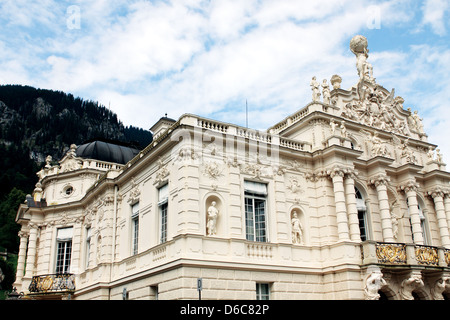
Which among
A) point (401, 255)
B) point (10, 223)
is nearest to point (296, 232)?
point (401, 255)

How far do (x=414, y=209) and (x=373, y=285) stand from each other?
6.49 meters

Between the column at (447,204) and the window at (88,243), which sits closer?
the column at (447,204)

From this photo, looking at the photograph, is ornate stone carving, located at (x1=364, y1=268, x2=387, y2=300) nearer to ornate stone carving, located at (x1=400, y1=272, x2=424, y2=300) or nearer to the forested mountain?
ornate stone carving, located at (x1=400, y1=272, x2=424, y2=300)

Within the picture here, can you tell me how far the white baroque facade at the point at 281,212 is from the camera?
733 inches

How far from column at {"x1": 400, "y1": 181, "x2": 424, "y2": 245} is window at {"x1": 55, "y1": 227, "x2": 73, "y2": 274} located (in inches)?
824

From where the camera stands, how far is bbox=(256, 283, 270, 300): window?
62.3ft

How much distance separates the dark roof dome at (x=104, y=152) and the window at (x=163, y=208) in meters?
13.6

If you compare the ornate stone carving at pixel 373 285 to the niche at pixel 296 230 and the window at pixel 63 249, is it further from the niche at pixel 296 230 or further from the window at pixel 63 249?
the window at pixel 63 249

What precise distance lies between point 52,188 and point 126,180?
1036 cm

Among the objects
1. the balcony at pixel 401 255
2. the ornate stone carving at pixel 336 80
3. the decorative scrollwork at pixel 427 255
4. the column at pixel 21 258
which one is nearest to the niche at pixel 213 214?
the balcony at pixel 401 255

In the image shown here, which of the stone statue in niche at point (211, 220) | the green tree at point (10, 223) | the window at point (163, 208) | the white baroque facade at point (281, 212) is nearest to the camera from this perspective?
the stone statue in niche at point (211, 220)

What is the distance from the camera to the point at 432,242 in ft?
83.8
